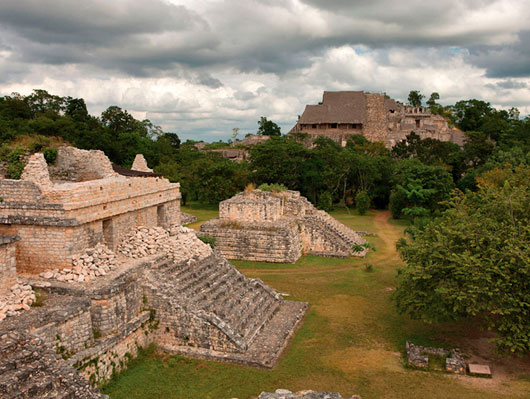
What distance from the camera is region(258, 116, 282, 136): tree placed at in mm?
65750

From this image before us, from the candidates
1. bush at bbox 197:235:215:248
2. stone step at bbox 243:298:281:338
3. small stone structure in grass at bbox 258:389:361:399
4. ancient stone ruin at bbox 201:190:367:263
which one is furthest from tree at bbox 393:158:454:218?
small stone structure in grass at bbox 258:389:361:399

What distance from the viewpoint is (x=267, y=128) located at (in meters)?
66.1

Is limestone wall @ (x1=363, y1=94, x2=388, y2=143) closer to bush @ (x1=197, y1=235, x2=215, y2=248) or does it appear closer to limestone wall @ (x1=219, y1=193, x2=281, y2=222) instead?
limestone wall @ (x1=219, y1=193, x2=281, y2=222)

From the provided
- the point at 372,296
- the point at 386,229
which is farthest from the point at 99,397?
the point at 386,229

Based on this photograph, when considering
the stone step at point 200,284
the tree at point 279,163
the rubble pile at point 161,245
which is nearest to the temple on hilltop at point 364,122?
the tree at point 279,163

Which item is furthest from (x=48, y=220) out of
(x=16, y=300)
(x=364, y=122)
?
(x=364, y=122)

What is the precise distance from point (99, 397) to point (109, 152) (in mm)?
33088

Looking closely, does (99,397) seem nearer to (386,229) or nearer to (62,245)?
(62,245)

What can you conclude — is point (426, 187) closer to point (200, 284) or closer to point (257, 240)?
point (257, 240)

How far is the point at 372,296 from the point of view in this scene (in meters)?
15.9

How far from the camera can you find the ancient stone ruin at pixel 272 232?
20.6m

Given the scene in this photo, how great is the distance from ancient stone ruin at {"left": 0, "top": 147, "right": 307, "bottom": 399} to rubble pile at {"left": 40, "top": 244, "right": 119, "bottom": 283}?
0.03 meters

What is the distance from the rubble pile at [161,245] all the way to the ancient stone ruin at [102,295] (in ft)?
0.11

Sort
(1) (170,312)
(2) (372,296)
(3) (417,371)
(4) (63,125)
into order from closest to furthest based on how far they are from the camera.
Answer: (3) (417,371) < (1) (170,312) < (2) (372,296) < (4) (63,125)
